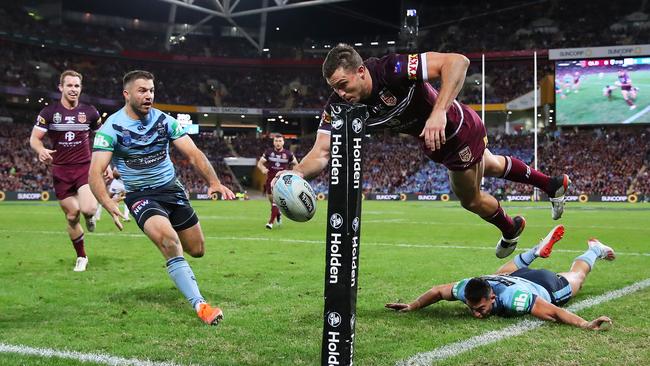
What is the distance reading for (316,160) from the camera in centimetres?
549

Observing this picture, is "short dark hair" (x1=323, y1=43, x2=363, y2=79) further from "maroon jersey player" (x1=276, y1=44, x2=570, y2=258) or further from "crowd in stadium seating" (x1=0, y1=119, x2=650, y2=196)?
"crowd in stadium seating" (x1=0, y1=119, x2=650, y2=196)

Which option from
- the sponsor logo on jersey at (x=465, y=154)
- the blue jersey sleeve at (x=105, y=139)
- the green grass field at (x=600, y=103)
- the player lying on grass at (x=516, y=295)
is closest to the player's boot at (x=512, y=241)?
the player lying on grass at (x=516, y=295)

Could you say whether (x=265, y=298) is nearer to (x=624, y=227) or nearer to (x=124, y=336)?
(x=124, y=336)

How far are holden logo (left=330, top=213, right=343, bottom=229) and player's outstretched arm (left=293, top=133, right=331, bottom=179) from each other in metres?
1.86

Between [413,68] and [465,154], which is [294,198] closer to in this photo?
[413,68]

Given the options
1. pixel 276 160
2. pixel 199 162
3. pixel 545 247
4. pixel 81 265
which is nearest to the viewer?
pixel 199 162

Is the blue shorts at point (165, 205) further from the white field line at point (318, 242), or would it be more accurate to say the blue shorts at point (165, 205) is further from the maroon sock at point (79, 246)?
the white field line at point (318, 242)

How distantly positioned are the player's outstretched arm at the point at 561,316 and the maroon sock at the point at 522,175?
2580 millimetres

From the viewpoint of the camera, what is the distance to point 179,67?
211 ft

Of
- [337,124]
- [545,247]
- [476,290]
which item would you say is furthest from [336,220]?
[545,247]

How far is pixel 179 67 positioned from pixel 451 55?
205ft

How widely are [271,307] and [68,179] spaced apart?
197 inches

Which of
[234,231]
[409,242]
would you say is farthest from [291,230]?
[409,242]

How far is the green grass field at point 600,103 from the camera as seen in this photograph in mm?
43094
